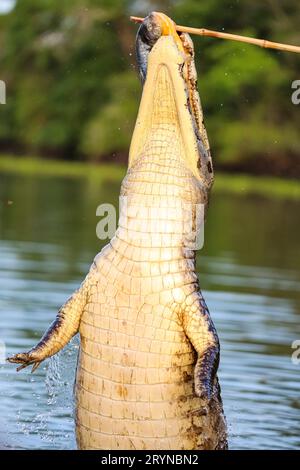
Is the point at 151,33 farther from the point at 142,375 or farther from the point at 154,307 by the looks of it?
the point at 142,375

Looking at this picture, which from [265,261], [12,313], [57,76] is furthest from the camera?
[57,76]

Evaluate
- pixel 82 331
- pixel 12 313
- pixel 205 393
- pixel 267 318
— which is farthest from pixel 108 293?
pixel 267 318

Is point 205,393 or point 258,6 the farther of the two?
point 258,6

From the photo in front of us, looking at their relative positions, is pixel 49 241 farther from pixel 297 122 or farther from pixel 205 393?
pixel 297 122

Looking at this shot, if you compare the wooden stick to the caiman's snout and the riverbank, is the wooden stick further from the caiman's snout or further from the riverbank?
the riverbank

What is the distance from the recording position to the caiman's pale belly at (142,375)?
6090 millimetres

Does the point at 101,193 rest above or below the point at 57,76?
below

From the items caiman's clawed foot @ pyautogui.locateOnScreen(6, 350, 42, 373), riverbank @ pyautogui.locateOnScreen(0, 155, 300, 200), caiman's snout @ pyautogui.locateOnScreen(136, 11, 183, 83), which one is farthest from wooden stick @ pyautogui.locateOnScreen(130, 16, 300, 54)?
riverbank @ pyautogui.locateOnScreen(0, 155, 300, 200)

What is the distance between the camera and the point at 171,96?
6.21 metres

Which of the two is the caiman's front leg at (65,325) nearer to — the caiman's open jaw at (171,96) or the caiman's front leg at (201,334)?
the caiman's front leg at (201,334)

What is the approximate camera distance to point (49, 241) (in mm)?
19297

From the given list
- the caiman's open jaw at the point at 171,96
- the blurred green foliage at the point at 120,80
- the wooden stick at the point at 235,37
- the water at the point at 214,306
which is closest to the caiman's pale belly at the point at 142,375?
the caiman's open jaw at the point at 171,96
